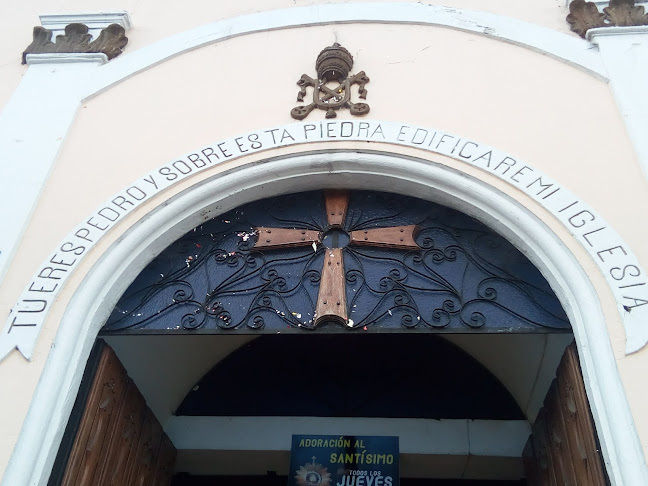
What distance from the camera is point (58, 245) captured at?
3885 millimetres

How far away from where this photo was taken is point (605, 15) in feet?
15.4

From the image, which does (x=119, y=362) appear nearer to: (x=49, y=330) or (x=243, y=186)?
(x=49, y=330)

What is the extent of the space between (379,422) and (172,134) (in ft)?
8.31

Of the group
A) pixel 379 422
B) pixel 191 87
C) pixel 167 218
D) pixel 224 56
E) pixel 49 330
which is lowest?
pixel 49 330

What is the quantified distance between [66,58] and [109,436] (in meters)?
2.74

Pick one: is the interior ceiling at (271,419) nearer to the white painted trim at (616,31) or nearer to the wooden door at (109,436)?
the wooden door at (109,436)

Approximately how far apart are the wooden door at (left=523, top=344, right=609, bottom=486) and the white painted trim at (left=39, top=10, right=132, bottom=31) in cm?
394

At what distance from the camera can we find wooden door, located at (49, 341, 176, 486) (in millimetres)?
3457

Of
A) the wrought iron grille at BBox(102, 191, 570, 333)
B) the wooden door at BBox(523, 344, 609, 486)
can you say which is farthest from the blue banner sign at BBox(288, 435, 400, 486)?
the wrought iron grille at BBox(102, 191, 570, 333)

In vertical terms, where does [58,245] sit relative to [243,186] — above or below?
below

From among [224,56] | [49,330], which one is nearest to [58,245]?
[49,330]

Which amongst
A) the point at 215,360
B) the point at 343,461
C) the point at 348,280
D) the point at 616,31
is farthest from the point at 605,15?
the point at 215,360

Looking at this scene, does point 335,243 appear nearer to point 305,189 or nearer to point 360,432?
point 305,189

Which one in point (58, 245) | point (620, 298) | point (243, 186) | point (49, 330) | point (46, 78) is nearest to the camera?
point (620, 298)
